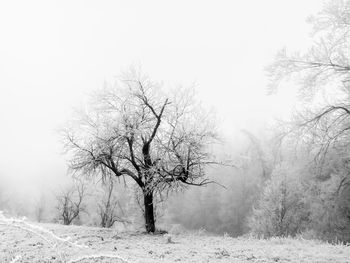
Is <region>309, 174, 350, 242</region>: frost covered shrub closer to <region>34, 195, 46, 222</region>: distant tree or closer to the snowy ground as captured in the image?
the snowy ground

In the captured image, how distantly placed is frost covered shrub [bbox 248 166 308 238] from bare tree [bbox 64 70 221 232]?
2563cm

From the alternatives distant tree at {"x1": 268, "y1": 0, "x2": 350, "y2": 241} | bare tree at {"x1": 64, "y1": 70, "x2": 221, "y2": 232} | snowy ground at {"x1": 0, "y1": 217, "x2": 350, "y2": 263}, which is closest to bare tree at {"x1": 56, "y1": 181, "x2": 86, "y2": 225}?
bare tree at {"x1": 64, "y1": 70, "x2": 221, "y2": 232}

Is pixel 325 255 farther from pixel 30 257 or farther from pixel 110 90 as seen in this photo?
pixel 110 90

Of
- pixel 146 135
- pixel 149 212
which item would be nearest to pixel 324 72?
pixel 146 135

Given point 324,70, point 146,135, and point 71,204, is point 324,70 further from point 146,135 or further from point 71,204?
point 71,204

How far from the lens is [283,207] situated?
41094 millimetres

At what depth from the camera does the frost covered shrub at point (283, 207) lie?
41000 mm

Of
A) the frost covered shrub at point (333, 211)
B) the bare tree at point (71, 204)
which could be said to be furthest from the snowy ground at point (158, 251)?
the bare tree at point (71, 204)

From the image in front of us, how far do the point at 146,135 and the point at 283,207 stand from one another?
28214 millimetres

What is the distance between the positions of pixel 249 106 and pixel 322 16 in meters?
143

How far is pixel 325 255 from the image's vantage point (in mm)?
11414

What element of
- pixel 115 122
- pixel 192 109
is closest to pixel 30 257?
pixel 115 122

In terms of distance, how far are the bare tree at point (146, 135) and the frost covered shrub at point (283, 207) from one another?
25.6 m

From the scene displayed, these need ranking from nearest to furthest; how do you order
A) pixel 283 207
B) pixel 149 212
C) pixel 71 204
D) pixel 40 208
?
1. pixel 149 212
2. pixel 283 207
3. pixel 71 204
4. pixel 40 208
